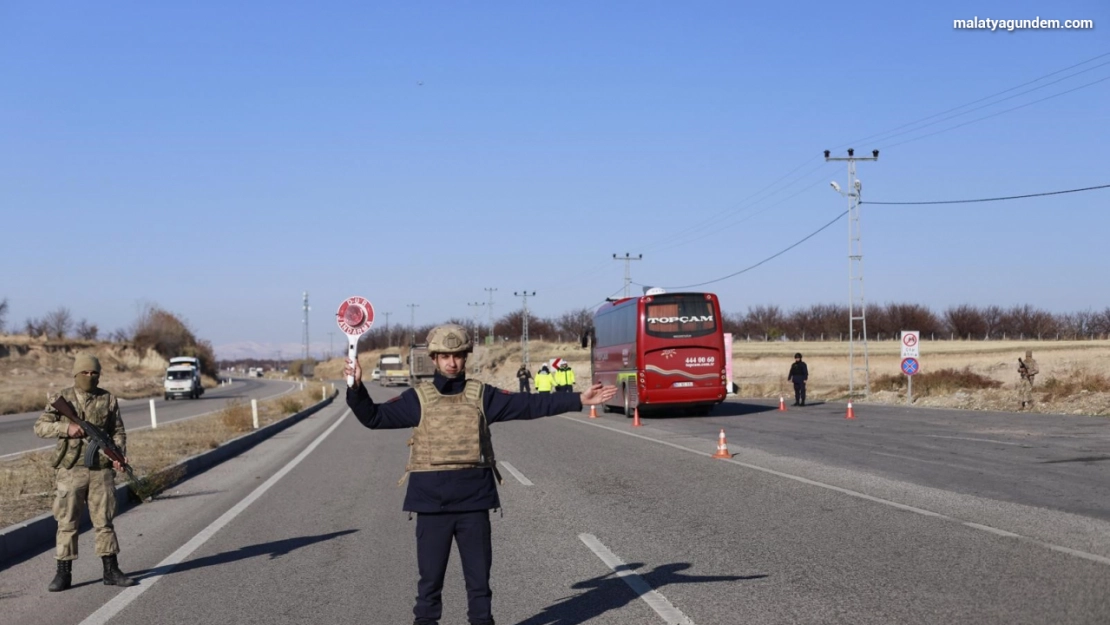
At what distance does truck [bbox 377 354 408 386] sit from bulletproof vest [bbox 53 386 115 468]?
258ft

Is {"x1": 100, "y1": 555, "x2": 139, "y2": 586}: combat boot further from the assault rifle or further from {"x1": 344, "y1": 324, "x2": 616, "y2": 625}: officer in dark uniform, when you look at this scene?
{"x1": 344, "y1": 324, "x2": 616, "y2": 625}: officer in dark uniform

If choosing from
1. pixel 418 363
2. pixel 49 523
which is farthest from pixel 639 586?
pixel 418 363

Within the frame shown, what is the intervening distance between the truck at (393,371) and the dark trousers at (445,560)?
81.8 metres

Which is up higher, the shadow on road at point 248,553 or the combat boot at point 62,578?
the combat boot at point 62,578

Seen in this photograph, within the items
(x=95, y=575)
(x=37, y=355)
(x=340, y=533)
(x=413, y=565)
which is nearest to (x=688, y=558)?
(x=413, y=565)

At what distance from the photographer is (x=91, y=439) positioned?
790 cm

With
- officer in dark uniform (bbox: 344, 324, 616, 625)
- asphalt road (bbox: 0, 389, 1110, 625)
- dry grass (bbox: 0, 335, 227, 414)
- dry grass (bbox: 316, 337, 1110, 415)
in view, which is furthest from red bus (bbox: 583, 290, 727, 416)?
dry grass (bbox: 0, 335, 227, 414)

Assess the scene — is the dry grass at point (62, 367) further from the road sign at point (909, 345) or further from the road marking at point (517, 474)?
the road marking at point (517, 474)

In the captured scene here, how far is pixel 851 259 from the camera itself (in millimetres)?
39469

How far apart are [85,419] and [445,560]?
411 centimetres

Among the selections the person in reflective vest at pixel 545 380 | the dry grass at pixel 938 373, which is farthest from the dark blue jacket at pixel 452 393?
the person in reflective vest at pixel 545 380

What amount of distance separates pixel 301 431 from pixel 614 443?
1216 centimetres

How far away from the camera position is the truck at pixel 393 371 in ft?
287

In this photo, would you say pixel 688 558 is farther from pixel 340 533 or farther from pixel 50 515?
pixel 50 515
